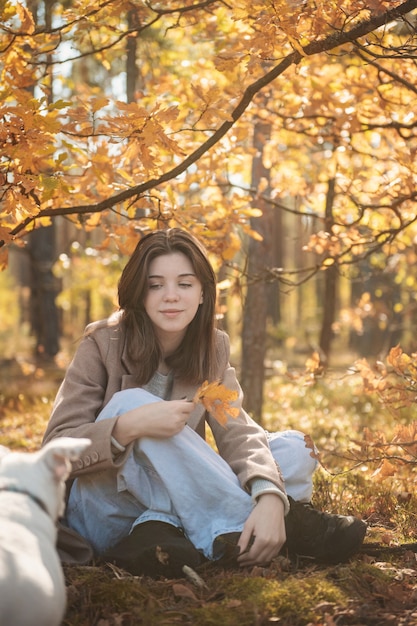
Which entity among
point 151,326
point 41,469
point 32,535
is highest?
point 151,326

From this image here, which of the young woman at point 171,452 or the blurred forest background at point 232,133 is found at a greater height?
the blurred forest background at point 232,133

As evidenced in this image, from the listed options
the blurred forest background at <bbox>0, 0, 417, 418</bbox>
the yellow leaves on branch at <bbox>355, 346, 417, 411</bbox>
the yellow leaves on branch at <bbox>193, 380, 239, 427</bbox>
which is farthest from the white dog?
the yellow leaves on branch at <bbox>355, 346, 417, 411</bbox>

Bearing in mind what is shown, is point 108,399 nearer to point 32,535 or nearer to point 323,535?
point 323,535

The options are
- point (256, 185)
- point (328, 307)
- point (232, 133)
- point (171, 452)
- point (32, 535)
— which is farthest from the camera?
point (328, 307)

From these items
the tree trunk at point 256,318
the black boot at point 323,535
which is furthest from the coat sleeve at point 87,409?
the tree trunk at point 256,318

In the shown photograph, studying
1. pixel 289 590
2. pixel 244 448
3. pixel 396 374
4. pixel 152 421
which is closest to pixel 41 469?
pixel 152 421

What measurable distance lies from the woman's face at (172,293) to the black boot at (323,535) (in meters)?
0.95

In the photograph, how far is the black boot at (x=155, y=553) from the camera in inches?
102

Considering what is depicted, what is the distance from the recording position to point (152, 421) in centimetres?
265

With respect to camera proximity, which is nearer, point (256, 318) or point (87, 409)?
point (87, 409)

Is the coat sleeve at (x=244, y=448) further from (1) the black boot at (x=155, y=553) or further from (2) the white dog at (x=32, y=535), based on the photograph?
(2) the white dog at (x=32, y=535)

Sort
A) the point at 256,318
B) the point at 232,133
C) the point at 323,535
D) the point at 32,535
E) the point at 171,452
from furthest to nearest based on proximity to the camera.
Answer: the point at 256,318, the point at 232,133, the point at 323,535, the point at 171,452, the point at 32,535

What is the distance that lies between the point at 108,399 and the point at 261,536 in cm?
89

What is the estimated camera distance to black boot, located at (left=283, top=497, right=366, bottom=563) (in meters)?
2.82
